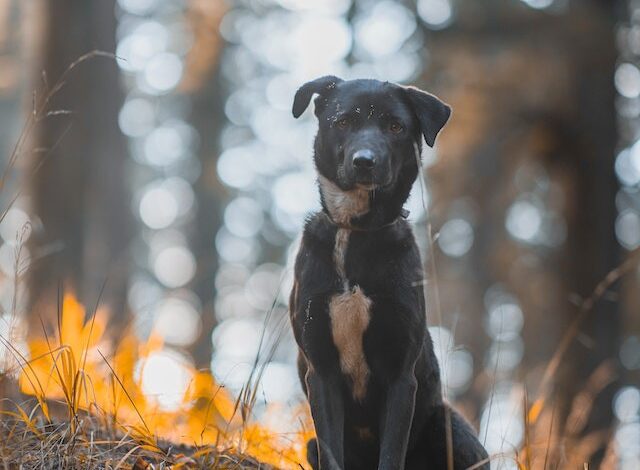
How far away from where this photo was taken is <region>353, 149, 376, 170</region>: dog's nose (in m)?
3.55

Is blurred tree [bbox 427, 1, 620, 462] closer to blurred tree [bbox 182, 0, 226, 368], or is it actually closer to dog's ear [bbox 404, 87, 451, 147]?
dog's ear [bbox 404, 87, 451, 147]

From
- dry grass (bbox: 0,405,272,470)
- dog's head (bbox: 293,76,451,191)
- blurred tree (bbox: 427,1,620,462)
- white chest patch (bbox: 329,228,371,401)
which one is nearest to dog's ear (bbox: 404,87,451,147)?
dog's head (bbox: 293,76,451,191)

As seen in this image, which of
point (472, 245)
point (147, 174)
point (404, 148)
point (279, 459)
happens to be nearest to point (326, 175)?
point (404, 148)

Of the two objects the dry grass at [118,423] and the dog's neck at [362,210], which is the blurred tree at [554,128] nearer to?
the dry grass at [118,423]

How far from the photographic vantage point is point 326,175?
154 inches

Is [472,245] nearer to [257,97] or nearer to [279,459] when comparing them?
[257,97]

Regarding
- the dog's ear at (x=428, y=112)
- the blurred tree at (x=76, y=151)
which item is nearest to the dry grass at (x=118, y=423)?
the dog's ear at (x=428, y=112)

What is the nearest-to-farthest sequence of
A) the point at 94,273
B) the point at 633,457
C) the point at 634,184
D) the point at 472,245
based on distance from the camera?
the point at 633,457
the point at 94,273
the point at 634,184
the point at 472,245

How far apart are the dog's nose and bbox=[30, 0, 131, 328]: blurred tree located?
3.86m

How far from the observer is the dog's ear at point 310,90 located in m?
3.98

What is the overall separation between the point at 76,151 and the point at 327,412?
485 centimetres

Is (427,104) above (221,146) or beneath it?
above

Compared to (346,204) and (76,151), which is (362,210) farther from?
(76,151)

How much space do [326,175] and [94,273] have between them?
4.63 m
